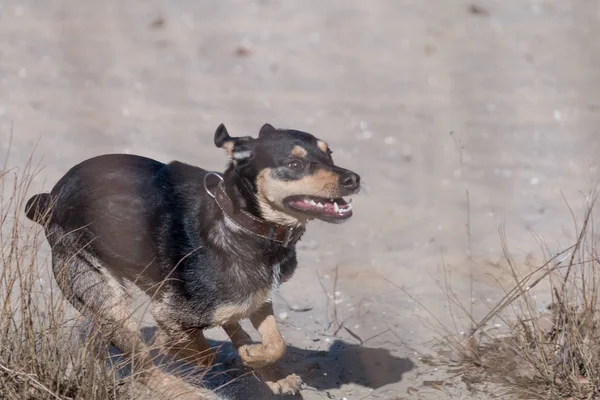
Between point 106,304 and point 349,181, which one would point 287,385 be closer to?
point 106,304

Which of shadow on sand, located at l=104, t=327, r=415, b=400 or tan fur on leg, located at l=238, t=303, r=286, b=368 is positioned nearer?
tan fur on leg, located at l=238, t=303, r=286, b=368

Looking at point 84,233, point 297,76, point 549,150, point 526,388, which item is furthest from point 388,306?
point 297,76

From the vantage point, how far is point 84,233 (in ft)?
15.4

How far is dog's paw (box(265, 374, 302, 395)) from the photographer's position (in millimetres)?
4781

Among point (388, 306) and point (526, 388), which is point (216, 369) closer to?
point (388, 306)

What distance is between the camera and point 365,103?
798cm

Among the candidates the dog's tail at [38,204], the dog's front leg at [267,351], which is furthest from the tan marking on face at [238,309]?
the dog's tail at [38,204]

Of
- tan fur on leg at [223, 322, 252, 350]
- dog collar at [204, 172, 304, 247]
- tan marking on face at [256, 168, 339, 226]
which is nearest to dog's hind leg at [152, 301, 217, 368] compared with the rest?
tan fur on leg at [223, 322, 252, 350]

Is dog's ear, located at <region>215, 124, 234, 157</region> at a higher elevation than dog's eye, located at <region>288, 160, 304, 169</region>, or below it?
higher

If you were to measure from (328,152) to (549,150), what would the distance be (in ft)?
10.8

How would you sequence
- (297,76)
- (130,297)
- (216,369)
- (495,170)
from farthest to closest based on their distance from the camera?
(297,76)
(495,170)
(216,369)
(130,297)

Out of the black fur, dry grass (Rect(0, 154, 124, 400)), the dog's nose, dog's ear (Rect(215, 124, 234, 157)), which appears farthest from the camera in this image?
dog's ear (Rect(215, 124, 234, 157))

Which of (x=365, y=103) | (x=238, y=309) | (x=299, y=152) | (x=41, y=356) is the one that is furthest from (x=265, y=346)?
(x=365, y=103)

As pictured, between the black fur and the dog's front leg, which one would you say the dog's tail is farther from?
the dog's front leg
